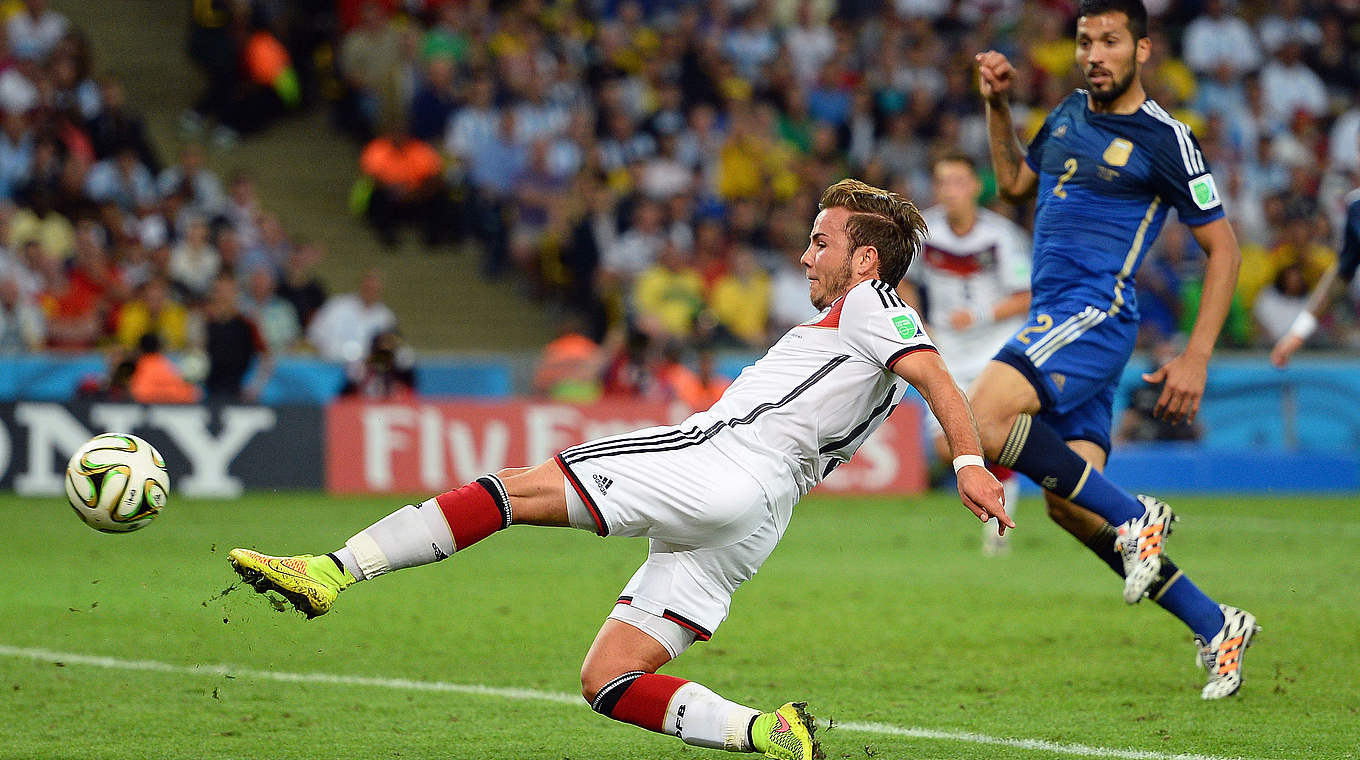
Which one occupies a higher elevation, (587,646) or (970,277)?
(970,277)

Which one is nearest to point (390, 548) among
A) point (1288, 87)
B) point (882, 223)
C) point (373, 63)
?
point (882, 223)

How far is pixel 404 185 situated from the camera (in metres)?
19.2

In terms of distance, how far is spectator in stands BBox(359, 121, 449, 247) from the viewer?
1878cm

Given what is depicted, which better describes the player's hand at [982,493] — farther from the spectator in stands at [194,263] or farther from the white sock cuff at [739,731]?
the spectator in stands at [194,263]

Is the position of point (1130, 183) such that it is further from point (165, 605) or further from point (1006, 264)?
point (165, 605)

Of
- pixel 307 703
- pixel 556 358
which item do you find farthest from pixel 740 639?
pixel 556 358

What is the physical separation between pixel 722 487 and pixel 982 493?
2.32ft

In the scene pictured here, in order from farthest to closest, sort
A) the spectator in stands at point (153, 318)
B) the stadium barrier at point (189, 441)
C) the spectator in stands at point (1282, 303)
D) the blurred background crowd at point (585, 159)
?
the spectator in stands at point (1282, 303) → the blurred background crowd at point (585, 159) → the spectator in stands at point (153, 318) → the stadium barrier at point (189, 441)

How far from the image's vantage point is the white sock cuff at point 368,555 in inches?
171

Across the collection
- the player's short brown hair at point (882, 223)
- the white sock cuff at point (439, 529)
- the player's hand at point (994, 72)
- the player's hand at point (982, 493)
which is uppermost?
the player's hand at point (994, 72)

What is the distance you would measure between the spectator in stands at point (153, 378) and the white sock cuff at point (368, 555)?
11101 mm

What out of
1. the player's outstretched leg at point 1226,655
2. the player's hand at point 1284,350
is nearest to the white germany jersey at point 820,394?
the player's outstretched leg at point 1226,655

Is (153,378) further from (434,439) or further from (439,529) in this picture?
(439,529)

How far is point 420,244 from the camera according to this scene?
19.7 metres
